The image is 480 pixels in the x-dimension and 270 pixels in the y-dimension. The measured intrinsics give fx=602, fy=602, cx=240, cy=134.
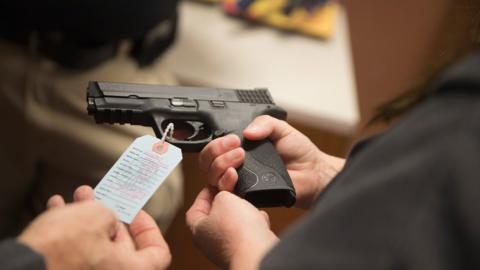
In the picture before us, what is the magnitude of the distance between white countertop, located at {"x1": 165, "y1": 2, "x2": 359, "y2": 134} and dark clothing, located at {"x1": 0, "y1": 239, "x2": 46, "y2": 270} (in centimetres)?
49

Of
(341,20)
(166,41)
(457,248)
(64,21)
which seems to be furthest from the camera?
(341,20)

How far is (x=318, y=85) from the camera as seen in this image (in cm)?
91

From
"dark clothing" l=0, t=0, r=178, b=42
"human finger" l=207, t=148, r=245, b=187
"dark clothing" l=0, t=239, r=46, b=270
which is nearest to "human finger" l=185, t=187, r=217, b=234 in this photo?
"human finger" l=207, t=148, r=245, b=187

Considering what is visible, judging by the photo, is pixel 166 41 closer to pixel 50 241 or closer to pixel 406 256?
pixel 50 241

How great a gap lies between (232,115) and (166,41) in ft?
1.23

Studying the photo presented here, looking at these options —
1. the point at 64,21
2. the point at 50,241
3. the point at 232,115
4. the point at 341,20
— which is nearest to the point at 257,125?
the point at 232,115

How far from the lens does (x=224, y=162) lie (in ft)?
1.55

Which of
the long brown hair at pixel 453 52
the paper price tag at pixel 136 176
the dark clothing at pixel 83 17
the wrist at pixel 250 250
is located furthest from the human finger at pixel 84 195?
the dark clothing at pixel 83 17

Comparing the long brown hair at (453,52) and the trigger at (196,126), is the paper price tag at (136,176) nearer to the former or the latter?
the trigger at (196,126)

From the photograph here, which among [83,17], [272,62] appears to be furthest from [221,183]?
[272,62]

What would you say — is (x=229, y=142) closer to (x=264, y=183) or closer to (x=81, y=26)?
(x=264, y=183)

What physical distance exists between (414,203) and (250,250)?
15 cm

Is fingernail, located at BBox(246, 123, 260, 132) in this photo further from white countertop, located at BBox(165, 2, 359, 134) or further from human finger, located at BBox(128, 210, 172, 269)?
white countertop, located at BBox(165, 2, 359, 134)

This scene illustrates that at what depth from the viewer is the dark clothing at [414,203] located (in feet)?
0.85
